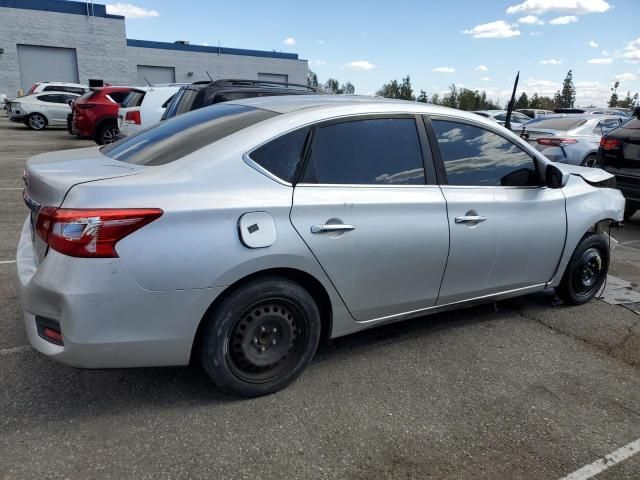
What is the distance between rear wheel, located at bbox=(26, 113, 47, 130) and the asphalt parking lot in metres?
19.4

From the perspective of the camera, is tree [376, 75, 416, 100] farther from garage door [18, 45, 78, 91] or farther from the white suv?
the white suv

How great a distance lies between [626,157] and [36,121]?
20670 mm

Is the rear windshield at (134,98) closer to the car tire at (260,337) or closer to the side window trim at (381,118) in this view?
the side window trim at (381,118)

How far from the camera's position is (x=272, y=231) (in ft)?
9.04

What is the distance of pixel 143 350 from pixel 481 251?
226cm

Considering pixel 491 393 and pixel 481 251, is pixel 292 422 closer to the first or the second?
pixel 491 393

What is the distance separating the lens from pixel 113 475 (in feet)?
7.66

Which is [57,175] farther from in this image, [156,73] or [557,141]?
[156,73]

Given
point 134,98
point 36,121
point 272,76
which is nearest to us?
point 134,98

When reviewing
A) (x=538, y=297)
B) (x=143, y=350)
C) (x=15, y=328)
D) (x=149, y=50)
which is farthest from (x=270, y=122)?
(x=149, y=50)

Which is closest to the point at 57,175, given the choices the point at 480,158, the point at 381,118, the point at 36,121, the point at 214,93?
the point at 381,118

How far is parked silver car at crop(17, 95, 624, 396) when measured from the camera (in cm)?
248

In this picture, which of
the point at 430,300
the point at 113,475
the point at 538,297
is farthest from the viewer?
the point at 538,297

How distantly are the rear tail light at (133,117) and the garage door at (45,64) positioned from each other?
29916 millimetres
